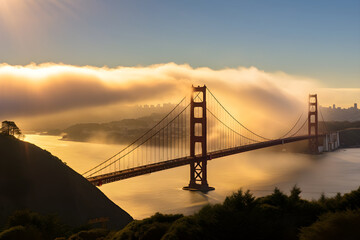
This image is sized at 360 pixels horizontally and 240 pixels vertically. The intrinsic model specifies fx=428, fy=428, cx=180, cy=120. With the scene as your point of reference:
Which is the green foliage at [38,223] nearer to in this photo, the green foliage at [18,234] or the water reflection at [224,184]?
the green foliage at [18,234]

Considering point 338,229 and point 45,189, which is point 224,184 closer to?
point 45,189

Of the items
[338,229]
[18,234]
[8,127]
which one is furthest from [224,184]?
[338,229]

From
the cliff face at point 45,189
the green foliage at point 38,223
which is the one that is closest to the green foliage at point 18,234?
the green foliage at point 38,223

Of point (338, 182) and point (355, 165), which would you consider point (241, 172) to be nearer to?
point (338, 182)

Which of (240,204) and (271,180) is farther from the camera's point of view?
(271,180)

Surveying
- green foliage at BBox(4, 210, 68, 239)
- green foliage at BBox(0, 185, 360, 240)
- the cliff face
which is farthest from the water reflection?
green foliage at BBox(0, 185, 360, 240)

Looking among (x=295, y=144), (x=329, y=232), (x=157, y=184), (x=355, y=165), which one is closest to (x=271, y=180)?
(x=157, y=184)

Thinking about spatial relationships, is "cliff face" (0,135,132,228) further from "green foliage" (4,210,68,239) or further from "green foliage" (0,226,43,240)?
"green foliage" (0,226,43,240)

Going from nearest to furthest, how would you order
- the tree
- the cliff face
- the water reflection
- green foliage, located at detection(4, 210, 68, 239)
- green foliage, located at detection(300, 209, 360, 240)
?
green foliage, located at detection(300, 209, 360, 240) → green foliage, located at detection(4, 210, 68, 239) → the cliff face → the tree → the water reflection

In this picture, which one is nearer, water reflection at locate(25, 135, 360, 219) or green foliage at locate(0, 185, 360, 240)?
green foliage at locate(0, 185, 360, 240)
